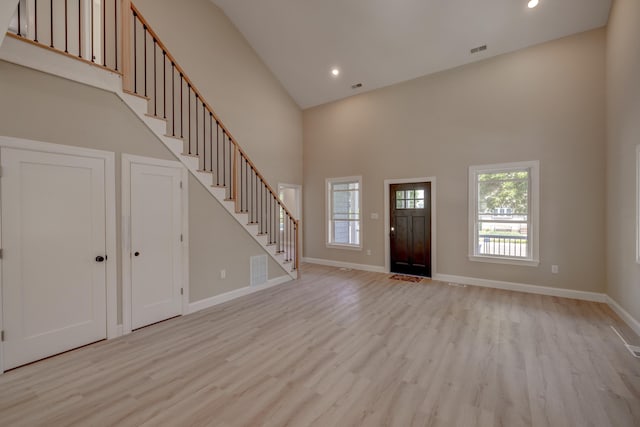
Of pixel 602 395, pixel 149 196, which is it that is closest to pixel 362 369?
pixel 602 395

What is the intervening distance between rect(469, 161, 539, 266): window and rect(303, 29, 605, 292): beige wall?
129mm

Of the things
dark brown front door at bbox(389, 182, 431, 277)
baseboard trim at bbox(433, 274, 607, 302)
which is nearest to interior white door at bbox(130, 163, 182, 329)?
dark brown front door at bbox(389, 182, 431, 277)

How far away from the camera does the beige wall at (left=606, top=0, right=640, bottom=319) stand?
3.34 m

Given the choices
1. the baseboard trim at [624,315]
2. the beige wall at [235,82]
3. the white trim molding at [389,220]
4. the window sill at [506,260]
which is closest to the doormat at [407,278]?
the white trim molding at [389,220]

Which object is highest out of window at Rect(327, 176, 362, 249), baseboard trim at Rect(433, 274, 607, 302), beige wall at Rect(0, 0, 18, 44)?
beige wall at Rect(0, 0, 18, 44)

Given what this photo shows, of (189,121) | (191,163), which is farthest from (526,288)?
(189,121)

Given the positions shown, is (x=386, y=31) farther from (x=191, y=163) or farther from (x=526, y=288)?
(x=526, y=288)

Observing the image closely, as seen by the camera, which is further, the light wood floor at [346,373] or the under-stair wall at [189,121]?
the under-stair wall at [189,121]

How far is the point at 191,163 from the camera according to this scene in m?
4.03

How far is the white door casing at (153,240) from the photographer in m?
3.38

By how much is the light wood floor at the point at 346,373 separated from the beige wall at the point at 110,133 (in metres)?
0.78

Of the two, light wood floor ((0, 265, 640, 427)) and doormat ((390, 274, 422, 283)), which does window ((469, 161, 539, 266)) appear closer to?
doormat ((390, 274, 422, 283))

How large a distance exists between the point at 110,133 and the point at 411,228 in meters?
5.42

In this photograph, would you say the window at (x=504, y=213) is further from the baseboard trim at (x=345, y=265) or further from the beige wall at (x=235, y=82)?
the beige wall at (x=235, y=82)
